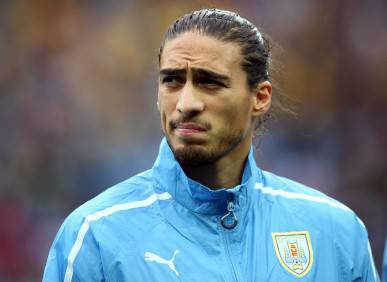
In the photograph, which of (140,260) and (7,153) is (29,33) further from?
(140,260)

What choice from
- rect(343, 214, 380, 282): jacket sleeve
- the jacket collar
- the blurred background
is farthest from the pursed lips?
the blurred background

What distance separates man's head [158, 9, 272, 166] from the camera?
8.89 feet

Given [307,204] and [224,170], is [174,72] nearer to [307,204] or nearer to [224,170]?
[224,170]

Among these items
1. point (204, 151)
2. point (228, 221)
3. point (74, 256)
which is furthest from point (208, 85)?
point (74, 256)

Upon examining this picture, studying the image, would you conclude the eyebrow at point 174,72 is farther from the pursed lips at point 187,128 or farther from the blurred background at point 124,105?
the blurred background at point 124,105

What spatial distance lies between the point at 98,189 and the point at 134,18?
1.29m

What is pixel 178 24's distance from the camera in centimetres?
290

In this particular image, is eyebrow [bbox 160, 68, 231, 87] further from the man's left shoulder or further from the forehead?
the man's left shoulder

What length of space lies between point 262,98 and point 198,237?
62 centimetres

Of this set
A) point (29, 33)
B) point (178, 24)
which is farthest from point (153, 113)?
point (178, 24)

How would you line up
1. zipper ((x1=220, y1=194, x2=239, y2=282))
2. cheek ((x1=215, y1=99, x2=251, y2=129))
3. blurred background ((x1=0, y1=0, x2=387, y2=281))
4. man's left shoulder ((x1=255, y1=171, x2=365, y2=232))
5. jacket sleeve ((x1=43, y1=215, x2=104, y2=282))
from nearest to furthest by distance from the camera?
jacket sleeve ((x1=43, y1=215, x2=104, y2=282)) → zipper ((x1=220, y1=194, x2=239, y2=282)) → cheek ((x1=215, y1=99, x2=251, y2=129)) → man's left shoulder ((x1=255, y1=171, x2=365, y2=232)) → blurred background ((x1=0, y1=0, x2=387, y2=281))

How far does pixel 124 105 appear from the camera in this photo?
650cm

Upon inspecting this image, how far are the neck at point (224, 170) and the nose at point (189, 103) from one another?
0.19m

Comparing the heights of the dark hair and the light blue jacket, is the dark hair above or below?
above
